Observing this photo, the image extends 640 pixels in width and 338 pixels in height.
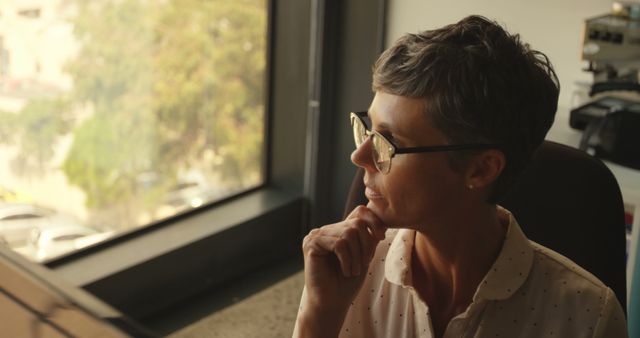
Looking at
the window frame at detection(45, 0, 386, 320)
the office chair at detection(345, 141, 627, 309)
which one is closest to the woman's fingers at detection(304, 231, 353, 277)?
the office chair at detection(345, 141, 627, 309)

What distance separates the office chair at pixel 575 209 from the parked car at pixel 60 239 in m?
1.61

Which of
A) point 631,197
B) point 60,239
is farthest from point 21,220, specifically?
point 631,197

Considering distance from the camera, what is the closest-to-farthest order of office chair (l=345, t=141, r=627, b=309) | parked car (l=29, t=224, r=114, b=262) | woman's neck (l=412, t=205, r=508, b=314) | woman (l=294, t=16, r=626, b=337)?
1. woman (l=294, t=16, r=626, b=337)
2. woman's neck (l=412, t=205, r=508, b=314)
3. office chair (l=345, t=141, r=627, b=309)
4. parked car (l=29, t=224, r=114, b=262)

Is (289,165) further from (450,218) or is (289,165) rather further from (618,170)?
(450,218)

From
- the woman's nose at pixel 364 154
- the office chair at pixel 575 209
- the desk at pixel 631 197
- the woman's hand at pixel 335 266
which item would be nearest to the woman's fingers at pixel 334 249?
the woman's hand at pixel 335 266

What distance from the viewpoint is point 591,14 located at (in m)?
2.74

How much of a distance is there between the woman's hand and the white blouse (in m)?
0.08

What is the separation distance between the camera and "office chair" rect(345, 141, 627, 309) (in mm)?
1390

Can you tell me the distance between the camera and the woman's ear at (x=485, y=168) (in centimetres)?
121

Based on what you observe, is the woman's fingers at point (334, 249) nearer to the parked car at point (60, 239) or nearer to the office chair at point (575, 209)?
the office chair at point (575, 209)

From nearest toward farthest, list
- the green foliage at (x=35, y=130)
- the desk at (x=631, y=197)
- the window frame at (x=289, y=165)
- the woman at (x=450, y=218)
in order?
the woman at (x=450, y=218) < the desk at (x=631, y=197) < the green foliage at (x=35, y=130) < the window frame at (x=289, y=165)

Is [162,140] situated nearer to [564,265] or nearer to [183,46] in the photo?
[183,46]

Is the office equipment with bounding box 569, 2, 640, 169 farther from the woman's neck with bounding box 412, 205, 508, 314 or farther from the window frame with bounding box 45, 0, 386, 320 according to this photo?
the woman's neck with bounding box 412, 205, 508, 314

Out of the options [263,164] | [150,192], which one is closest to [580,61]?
[263,164]
